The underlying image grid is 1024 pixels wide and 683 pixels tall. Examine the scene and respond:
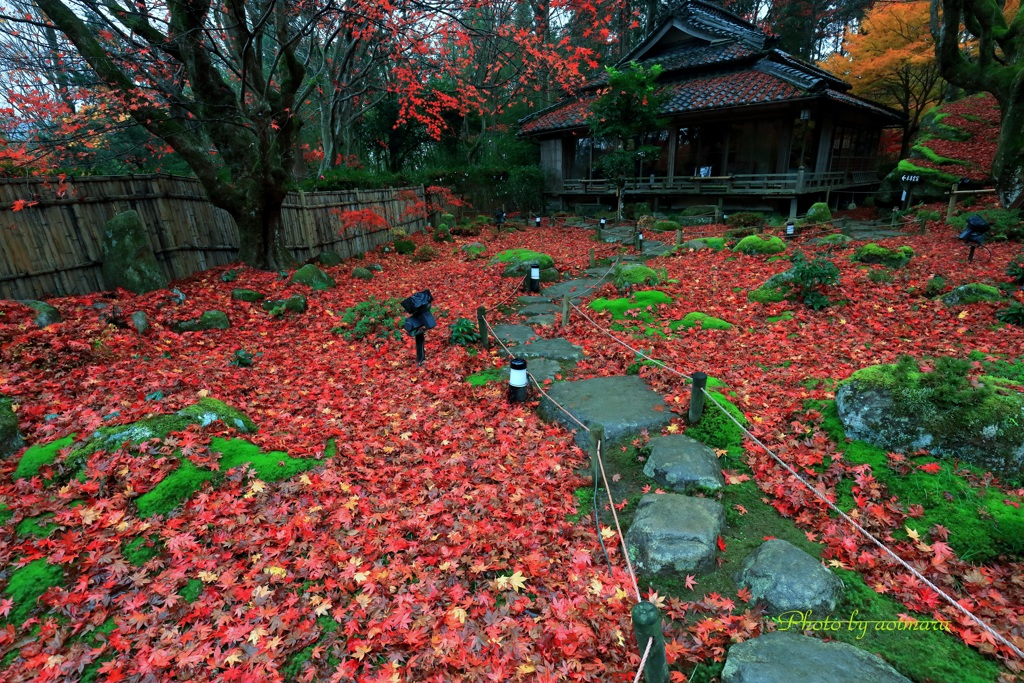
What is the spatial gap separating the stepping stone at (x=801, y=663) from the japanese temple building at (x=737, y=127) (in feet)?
63.7

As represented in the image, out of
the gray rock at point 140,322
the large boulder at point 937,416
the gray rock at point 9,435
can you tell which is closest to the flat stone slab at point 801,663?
the large boulder at point 937,416

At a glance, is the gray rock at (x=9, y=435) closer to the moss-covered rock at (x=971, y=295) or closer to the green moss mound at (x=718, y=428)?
the green moss mound at (x=718, y=428)

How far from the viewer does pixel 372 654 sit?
9.89ft

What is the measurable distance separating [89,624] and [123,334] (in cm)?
587

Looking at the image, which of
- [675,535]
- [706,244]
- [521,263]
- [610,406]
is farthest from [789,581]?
[706,244]

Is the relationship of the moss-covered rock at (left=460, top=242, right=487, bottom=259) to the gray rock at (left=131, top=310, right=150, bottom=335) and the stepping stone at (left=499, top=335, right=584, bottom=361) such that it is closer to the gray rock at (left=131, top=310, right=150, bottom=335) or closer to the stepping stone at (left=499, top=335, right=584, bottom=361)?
the stepping stone at (left=499, top=335, right=584, bottom=361)

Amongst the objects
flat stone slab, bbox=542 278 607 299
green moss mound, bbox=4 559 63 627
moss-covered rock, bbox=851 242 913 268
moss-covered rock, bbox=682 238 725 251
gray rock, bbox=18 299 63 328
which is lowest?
flat stone slab, bbox=542 278 607 299

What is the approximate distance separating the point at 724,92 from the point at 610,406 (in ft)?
61.6

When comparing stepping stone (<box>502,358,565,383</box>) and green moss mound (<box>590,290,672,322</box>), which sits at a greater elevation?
green moss mound (<box>590,290,672,322</box>)

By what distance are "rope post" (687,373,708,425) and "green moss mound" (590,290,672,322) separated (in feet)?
13.2

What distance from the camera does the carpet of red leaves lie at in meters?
2.99

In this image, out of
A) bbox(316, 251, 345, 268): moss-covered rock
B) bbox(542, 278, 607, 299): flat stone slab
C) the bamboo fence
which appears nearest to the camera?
the bamboo fence

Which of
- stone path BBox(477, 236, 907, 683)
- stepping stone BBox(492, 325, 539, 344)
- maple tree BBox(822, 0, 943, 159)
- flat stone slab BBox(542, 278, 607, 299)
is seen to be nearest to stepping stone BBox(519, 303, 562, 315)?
flat stone slab BBox(542, 278, 607, 299)

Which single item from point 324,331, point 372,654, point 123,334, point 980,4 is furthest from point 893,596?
point 980,4
